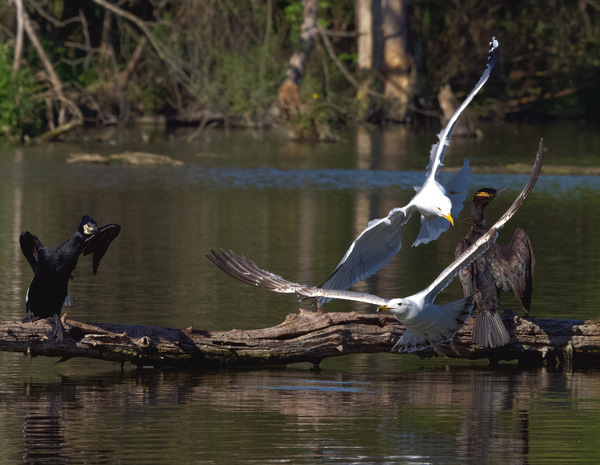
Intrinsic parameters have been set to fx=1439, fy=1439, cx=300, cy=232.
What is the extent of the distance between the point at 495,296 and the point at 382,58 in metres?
42.1

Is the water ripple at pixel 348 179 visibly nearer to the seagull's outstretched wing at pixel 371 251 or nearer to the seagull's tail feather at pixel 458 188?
the seagull's tail feather at pixel 458 188

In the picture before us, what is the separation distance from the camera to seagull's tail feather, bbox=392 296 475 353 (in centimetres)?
1069

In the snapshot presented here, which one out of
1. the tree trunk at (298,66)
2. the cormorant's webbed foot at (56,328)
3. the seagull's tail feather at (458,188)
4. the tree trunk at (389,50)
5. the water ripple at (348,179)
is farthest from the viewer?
the tree trunk at (389,50)

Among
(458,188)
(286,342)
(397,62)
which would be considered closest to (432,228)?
(458,188)

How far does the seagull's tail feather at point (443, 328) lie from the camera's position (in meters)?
10.7

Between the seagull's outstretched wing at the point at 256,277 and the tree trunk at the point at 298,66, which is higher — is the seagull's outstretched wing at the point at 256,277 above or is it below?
below

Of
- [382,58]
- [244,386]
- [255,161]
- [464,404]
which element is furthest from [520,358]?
[382,58]

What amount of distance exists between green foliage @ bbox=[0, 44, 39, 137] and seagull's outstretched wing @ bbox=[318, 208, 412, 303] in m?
27.0

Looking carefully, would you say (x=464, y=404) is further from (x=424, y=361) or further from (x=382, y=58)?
(x=382, y=58)

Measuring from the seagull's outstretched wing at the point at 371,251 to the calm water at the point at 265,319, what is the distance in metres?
0.77

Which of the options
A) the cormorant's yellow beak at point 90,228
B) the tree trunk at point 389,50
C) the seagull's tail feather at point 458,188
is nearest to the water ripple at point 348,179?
the seagull's tail feather at point 458,188

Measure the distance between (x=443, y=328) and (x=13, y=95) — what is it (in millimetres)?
28521

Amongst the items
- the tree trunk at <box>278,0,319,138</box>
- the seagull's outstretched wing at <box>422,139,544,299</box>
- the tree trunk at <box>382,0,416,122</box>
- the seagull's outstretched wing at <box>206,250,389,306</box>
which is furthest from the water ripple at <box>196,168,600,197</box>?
the tree trunk at <box>382,0,416,122</box>

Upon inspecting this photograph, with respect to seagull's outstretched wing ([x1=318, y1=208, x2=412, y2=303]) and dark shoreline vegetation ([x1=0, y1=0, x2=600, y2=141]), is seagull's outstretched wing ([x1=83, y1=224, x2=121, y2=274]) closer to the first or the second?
seagull's outstretched wing ([x1=318, y1=208, x2=412, y2=303])
